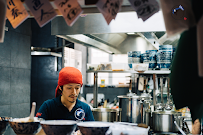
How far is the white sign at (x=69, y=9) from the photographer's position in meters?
0.96

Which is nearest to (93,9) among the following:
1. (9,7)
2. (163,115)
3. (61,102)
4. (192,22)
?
(9,7)

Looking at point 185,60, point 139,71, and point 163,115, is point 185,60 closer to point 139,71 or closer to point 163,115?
point 163,115

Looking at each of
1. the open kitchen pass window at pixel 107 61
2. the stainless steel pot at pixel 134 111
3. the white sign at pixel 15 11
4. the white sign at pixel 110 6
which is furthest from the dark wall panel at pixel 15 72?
the open kitchen pass window at pixel 107 61

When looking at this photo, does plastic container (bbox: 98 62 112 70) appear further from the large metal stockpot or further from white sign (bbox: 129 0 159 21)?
white sign (bbox: 129 0 159 21)

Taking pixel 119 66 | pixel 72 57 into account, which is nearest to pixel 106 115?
pixel 119 66

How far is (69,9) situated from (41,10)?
0.12 metres

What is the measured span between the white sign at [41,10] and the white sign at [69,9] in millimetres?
43

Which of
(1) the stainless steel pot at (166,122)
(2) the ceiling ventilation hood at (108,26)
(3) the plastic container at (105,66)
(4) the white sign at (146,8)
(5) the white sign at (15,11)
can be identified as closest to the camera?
(4) the white sign at (146,8)

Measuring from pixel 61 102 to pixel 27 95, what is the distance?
214cm

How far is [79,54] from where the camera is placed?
21.6ft

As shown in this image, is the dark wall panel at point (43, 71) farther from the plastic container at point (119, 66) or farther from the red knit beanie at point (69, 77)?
the red knit beanie at point (69, 77)

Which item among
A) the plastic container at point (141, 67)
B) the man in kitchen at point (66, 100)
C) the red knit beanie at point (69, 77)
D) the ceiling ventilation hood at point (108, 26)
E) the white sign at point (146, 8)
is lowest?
the man in kitchen at point (66, 100)

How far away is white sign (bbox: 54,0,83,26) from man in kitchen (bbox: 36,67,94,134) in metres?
1.08

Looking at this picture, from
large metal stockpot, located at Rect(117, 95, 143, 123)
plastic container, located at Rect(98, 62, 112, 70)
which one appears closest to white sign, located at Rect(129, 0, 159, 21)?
large metal stockpot, located at Rect(117, 95, 143, 123)
